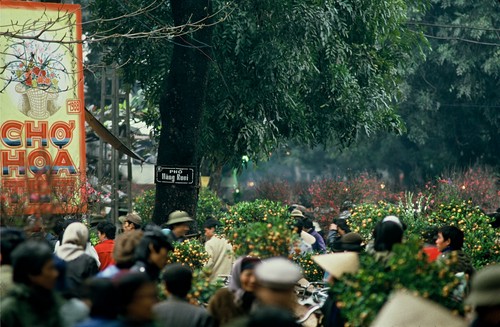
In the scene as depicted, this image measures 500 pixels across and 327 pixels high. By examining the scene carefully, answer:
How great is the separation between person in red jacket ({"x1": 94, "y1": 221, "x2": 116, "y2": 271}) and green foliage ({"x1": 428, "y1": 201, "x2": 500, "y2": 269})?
5.19m

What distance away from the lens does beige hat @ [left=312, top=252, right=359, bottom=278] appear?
9.90 metres

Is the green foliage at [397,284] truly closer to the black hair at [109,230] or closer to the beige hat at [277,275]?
the beige hat at [277,275]

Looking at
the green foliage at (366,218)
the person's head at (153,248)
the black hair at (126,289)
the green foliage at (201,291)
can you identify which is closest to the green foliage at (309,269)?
the green foliage at (366,218)

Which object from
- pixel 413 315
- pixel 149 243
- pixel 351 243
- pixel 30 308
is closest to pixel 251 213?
pixel 351 243

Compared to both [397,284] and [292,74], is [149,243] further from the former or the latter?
[292,74]

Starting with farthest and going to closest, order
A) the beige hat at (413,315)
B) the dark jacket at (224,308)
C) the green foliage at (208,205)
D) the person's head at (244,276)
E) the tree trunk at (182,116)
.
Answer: the green foliage at (208,205)
the tree trunk at (182,116)
the person's head at (244,276)
the dark jacket at (224,308)
the beige hat at (413,315)

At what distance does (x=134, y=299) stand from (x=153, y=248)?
8.46 feet

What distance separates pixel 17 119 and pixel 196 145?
3.45 m

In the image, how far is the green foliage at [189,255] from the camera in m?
17.3

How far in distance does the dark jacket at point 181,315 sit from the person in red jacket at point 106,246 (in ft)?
18.2

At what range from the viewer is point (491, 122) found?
5069cm

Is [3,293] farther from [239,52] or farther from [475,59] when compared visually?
[475,59]

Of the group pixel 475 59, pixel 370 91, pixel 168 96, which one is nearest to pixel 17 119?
pixel 168 96

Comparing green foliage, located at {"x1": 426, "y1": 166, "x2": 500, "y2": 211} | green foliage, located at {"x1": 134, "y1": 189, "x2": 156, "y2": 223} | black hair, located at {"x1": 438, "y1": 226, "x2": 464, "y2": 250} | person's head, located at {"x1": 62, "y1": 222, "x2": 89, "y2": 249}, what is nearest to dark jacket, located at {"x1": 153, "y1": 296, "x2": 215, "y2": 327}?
person's head, located at {"x1": 62, "y1": 222, "x2": 89, "y2": 249}
